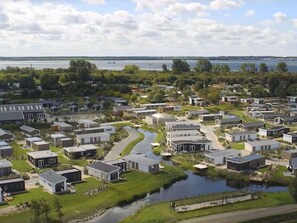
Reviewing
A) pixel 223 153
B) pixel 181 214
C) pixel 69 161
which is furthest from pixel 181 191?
pixel 69 161

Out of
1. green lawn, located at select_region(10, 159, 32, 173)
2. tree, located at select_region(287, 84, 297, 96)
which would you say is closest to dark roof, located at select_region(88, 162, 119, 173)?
green lawn, located at select_region(10, 159, 32, 173)

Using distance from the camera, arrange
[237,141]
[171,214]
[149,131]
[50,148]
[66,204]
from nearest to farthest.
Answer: [171,214]
[66,204]
[50,148]
[237,141]
[149,131]

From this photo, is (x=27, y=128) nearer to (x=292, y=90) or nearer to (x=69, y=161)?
(x=69, y=161)

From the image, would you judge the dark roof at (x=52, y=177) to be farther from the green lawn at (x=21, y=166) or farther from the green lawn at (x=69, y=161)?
the green lawn at (x=69, y=161)

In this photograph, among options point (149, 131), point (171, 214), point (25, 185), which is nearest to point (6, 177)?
point (25, 185)

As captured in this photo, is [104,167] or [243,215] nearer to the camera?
[243,215]

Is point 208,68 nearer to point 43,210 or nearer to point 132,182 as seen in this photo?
point 132,182
